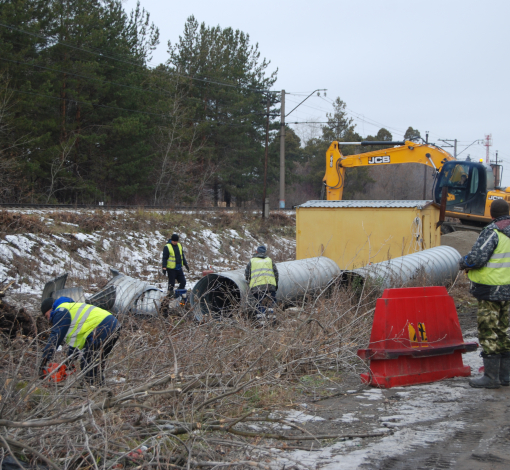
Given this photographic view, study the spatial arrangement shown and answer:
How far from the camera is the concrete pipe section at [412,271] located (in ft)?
27.2

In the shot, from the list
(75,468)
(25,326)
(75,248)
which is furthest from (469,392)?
(75,248)

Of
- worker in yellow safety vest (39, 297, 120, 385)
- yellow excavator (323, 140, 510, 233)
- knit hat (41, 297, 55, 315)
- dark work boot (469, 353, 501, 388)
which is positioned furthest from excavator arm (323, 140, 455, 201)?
knit hat (41, 297, 55, 315)

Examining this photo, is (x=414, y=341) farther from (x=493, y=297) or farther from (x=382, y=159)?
(x=382, y=159)

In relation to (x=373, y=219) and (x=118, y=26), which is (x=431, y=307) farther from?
(x=118, y=26)

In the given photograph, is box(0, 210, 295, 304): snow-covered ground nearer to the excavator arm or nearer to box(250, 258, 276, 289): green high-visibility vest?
the excavator arm

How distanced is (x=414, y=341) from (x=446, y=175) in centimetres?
1285

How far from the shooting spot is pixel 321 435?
3738 millimetres

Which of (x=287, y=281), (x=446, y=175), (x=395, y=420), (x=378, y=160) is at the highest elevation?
(x=378, y=160)

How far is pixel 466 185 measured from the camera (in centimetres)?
1734

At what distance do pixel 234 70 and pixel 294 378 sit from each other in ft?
103

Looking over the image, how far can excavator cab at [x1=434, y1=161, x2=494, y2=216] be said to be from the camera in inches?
665

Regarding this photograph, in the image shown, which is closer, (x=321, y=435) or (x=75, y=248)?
(x=321, y=435)

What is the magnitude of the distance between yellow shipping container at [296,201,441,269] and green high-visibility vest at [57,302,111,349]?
7776mm

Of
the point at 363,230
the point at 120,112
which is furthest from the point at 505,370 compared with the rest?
the point at 120,112
